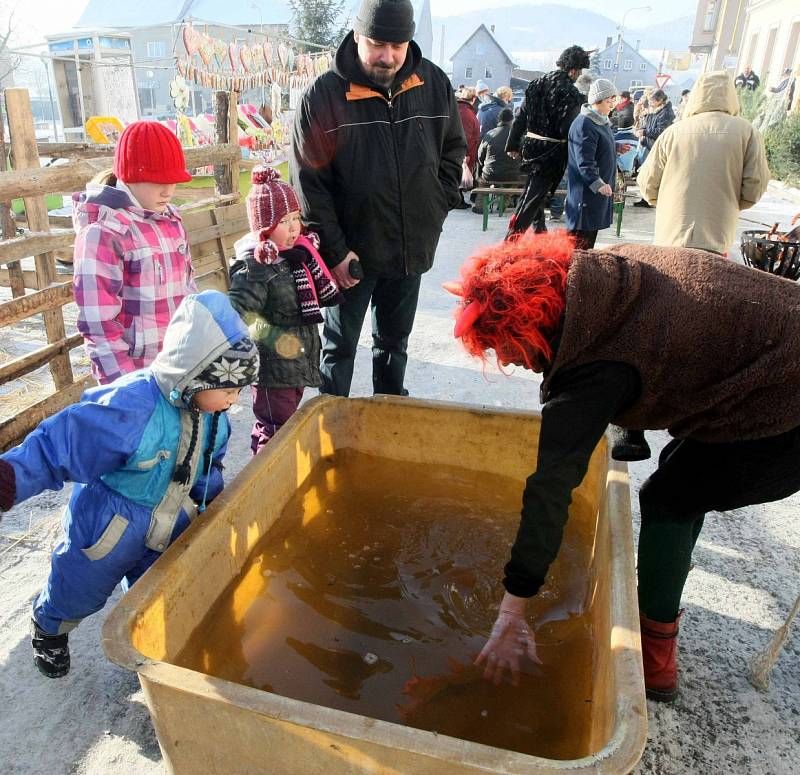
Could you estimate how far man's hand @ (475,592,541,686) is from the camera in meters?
1.58

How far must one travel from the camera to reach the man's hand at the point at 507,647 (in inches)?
62.2

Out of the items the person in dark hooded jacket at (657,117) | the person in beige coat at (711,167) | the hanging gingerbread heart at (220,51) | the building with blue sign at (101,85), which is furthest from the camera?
the building with blue sign at (101,85)

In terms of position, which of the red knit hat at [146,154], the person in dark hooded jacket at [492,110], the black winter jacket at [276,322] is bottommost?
the black winter jacket at [276,322]

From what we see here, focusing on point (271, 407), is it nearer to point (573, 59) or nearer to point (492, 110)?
point (573, 59)

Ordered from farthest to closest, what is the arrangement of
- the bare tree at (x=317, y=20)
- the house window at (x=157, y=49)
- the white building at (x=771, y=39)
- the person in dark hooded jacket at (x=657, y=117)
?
the house window at (x=157, y=49), the bare tree at (x=317, y=20), the white building at (x=771, y=39), the person in dark hooded jacket at (x=657, y=117)

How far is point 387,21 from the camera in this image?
2.51 meters

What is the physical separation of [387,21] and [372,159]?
519 mm

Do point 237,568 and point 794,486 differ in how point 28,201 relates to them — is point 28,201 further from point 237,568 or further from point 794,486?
point 794,486

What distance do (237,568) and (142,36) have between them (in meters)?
37.6

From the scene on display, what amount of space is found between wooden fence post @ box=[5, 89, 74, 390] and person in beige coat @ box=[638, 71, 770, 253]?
355 centimetres

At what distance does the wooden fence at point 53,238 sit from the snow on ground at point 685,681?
89 centimetres

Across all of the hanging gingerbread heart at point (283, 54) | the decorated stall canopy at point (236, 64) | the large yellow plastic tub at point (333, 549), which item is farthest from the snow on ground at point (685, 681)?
the hanging gingerbread heart at point (283, 54)

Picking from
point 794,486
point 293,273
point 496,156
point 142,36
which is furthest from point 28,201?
point 142,36

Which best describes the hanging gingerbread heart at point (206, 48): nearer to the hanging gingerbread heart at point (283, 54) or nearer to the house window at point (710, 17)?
the hanging gingerbread heart at point (283, 54)
